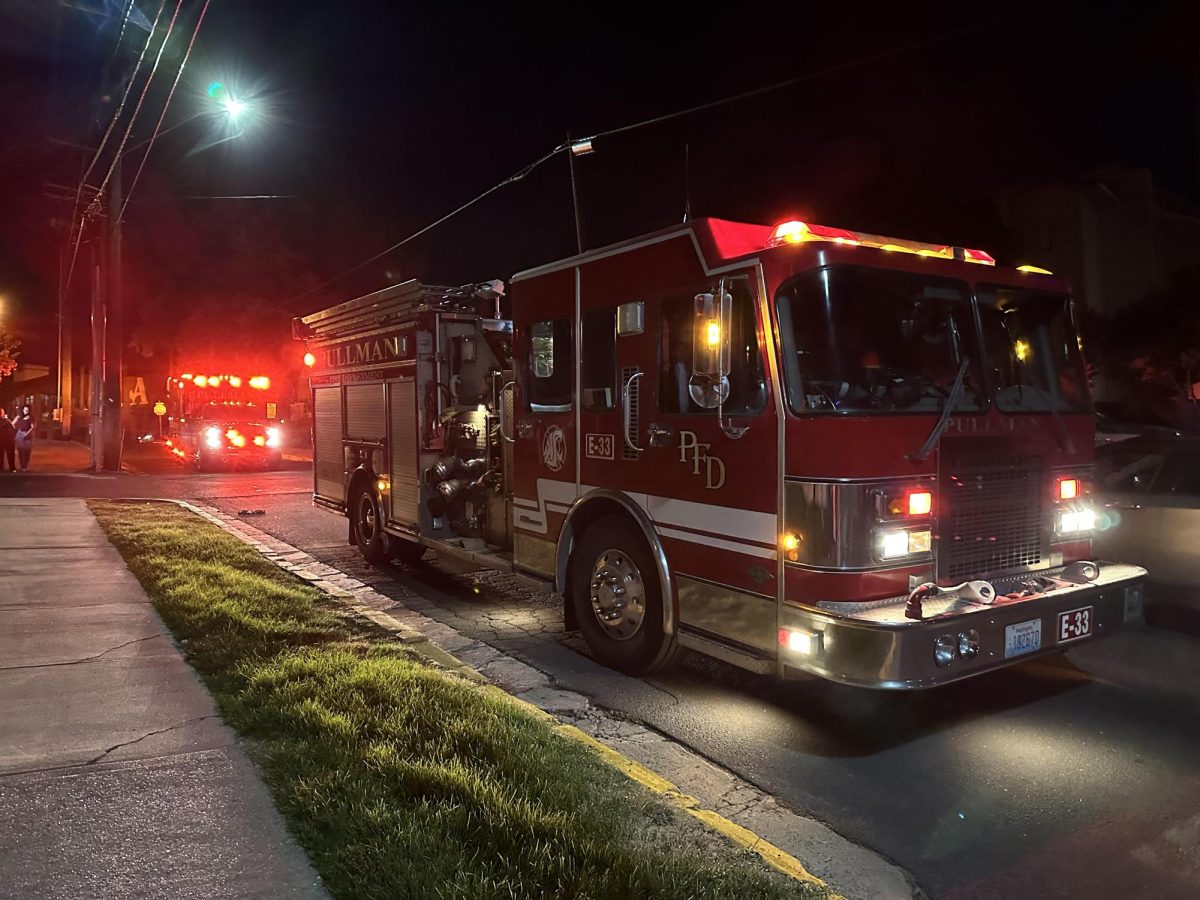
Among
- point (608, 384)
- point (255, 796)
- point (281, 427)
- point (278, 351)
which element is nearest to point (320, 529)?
point (608, 384)

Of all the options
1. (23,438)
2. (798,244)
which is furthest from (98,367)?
(798,244)

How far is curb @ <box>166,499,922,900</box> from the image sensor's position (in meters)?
3.48

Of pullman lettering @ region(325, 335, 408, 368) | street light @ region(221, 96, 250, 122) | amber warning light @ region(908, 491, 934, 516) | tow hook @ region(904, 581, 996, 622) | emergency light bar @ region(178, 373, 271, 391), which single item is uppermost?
street light @ region(221, 96, 250, 122)

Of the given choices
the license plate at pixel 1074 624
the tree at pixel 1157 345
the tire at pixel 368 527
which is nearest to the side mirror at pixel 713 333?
the license plate at pixel 1074 624

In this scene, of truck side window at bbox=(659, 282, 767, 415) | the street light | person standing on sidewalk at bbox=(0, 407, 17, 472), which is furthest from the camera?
person standing on sidewalk at bbox=(0, 407, 17, 472)

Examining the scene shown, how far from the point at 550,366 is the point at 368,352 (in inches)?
138

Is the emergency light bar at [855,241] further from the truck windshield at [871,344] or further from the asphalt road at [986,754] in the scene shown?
the asphalt road at [986,754]

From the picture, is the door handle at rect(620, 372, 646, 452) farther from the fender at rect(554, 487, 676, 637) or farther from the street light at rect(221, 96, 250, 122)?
the street light at rect(221, 96, 250, 122)

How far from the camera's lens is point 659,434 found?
5227 mm

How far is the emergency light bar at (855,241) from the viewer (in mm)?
4598

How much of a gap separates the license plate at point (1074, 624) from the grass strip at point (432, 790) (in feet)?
7.34

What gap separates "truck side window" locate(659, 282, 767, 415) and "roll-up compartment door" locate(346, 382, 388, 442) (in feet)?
14.4

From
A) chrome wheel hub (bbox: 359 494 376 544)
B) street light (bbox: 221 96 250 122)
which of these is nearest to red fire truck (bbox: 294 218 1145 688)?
chrome wheel hub (bbox: 359 494 376 544)

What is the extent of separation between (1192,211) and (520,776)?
38.8 m
